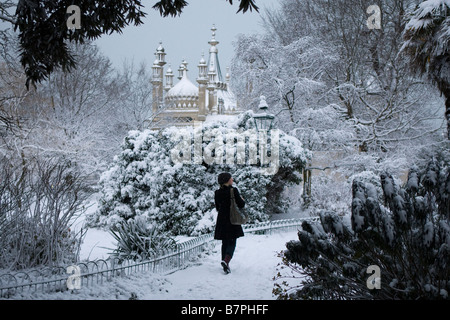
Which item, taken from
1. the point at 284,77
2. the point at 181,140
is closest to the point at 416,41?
the point at 181,140

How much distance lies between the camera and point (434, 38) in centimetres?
990

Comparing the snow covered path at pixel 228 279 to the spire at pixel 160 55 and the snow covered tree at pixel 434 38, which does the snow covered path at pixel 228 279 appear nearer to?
the snow covered tree at pixel 434 38

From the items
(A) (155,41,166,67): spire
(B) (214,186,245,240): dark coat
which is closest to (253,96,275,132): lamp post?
(B) (214,186,245,240): dark coat

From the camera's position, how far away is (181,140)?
13.5 meters

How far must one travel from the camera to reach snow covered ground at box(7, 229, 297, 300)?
6.12 m

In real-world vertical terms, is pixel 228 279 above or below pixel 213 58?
below

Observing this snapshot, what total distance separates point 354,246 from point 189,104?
34086 millimetres

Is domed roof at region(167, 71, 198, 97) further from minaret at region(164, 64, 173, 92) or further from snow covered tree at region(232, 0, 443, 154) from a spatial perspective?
snow covered tree at region(232, 0, 443, 154)

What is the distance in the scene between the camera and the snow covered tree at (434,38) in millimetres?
9781

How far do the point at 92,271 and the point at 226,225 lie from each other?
86.8 inches

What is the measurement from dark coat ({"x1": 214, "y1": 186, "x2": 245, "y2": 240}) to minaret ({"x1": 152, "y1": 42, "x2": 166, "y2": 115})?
21.1 meters

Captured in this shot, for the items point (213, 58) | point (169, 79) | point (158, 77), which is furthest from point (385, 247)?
point (213, 58)

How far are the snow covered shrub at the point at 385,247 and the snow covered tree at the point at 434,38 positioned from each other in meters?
5.22

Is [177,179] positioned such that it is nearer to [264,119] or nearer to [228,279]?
[264,119]
